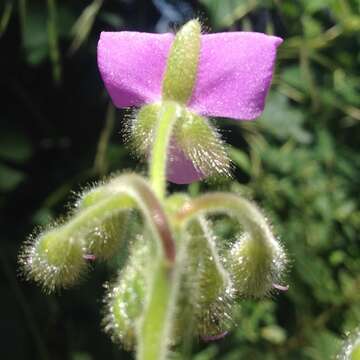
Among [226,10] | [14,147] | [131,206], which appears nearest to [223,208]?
[131,206]

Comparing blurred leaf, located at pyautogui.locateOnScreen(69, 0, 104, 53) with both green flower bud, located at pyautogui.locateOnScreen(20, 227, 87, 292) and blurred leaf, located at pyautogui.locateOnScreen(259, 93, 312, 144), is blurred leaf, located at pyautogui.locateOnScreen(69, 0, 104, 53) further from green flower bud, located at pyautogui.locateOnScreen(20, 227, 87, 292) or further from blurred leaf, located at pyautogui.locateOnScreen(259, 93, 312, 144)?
green flower bud, located at pyautogui.locateOnScreen(20, 227, 87, 292)

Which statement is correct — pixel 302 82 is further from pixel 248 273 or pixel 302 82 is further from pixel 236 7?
pixel 248 273

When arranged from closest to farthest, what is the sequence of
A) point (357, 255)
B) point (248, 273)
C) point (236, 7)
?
point (248, 273), point (236, 7), point (357, 255)

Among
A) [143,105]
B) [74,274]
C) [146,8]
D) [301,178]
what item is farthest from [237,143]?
[74,274]

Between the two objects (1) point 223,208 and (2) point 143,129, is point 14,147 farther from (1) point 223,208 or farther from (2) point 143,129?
(1) point 223,208

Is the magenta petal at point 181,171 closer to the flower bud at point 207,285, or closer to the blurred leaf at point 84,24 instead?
the flower bud at point 207,285

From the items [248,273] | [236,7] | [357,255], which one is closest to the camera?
[248,273]

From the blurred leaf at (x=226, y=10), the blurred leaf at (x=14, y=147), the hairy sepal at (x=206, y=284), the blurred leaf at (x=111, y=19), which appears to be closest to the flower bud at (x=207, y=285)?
the hairy sepal at (x=206, y=284)
